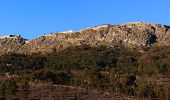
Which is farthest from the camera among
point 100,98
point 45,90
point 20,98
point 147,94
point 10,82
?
point 147,94

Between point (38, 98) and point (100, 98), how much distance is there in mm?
22298

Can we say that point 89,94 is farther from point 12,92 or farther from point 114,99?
point 12,92

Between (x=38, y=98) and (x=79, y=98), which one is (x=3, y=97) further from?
(x=79, y=98)

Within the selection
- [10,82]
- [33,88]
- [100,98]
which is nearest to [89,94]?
[100,98]

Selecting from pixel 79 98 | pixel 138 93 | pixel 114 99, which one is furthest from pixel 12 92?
pixel 138 93

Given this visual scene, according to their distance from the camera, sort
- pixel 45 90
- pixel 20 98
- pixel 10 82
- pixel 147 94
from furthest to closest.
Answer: pixel 147 94
pixel 10 82
pixel 45 90
pixel 20 98

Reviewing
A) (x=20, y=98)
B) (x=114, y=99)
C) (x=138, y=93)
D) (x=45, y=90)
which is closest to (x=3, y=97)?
(x=20, y=98)

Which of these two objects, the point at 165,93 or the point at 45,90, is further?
the point at 165,93

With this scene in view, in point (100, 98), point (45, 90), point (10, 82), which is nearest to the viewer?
point (100, 98)

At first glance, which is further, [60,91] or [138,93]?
[138,93]

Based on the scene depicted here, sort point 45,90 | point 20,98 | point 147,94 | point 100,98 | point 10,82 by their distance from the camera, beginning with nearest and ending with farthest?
point 20,98
point 100,98
point 45,90
point 10,82
point 147,94

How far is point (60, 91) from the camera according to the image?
168625 millimetres

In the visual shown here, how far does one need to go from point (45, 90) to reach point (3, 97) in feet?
77.4

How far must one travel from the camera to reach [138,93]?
633ft
